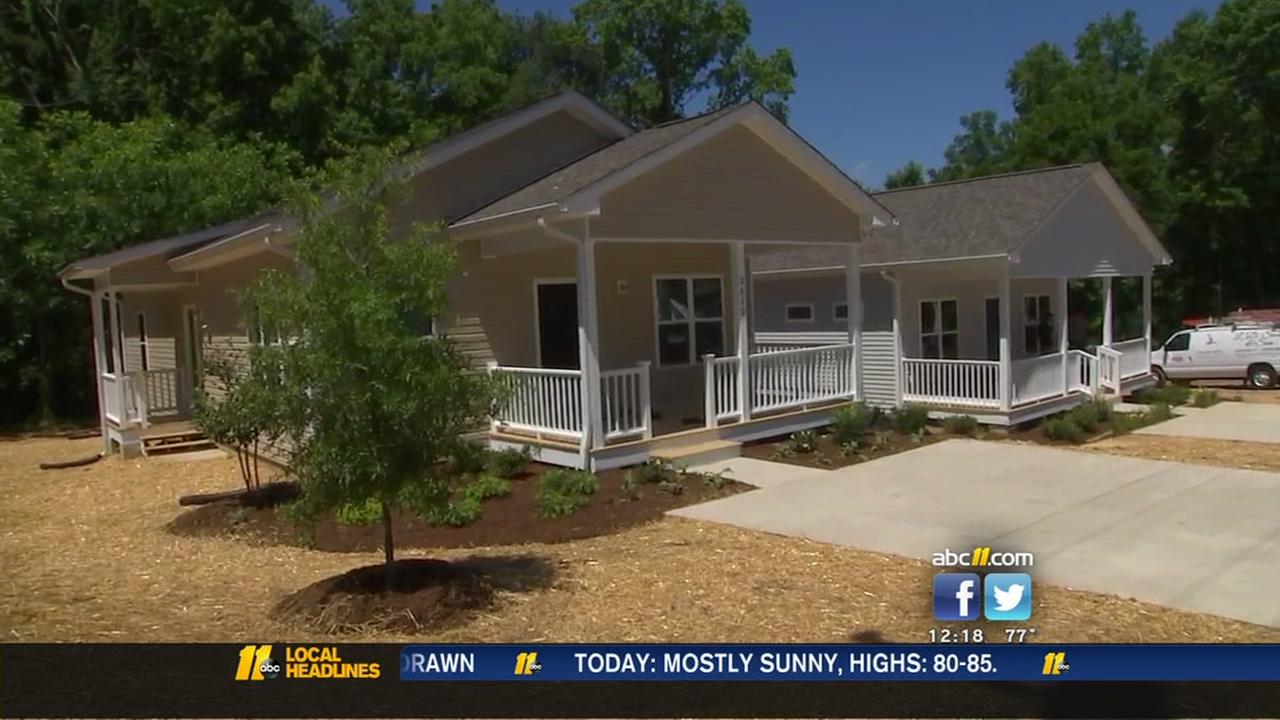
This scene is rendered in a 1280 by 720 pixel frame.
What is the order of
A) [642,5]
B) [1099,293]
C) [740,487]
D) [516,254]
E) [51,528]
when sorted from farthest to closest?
[642,5]
[1099,293]
[516,254]
[740,487]
[51,528]

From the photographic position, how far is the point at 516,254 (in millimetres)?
12758

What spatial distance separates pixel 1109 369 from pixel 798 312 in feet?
21.8

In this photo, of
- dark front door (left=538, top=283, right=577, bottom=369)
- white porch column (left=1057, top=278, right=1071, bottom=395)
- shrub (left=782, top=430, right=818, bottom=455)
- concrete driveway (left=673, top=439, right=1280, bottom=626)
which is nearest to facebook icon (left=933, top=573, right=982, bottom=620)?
concrete driveway (left=673, top=439, right=1280, bottom=626)

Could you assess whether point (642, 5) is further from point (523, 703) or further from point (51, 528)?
point (523, 703)

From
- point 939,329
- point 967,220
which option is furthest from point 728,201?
point 939,329

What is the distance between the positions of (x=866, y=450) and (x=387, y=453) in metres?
8.48

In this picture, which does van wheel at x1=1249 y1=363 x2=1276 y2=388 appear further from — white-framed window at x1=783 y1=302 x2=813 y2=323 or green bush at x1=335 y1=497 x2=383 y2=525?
green bush at x1=335 y1=497 x2=383 y2=525

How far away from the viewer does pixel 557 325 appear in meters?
13.5

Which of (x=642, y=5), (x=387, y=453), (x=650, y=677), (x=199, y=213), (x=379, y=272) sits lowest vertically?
(x=650, y=677)

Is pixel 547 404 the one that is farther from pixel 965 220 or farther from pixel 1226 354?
pixel 1226 354

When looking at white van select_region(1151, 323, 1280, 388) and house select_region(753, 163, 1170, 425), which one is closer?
house select_region(753, 163, 1170, 425)

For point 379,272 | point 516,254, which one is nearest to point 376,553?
point 379,272

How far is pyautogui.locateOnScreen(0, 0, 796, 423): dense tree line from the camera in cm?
1958

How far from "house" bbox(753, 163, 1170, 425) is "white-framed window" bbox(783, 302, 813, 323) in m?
0.03
